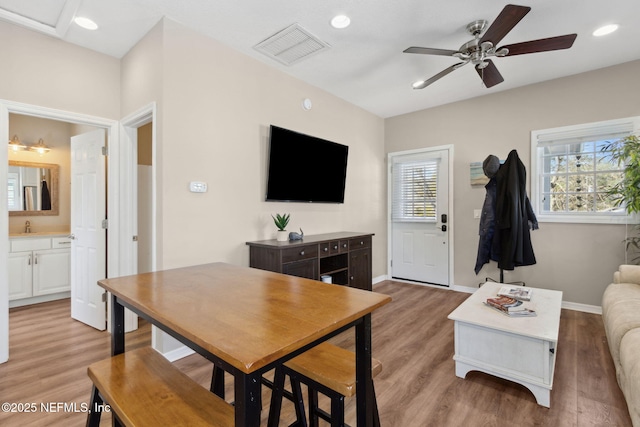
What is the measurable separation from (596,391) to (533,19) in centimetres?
284

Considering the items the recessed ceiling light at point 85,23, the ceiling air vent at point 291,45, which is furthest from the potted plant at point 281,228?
the recessed ceiling light at point 85,23

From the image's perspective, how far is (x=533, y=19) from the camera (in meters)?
2.54

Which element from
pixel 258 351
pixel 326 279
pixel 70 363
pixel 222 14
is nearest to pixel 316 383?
pixel 258 351

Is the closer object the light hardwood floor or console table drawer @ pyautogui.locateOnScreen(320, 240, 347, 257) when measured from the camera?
the light hardwood floor

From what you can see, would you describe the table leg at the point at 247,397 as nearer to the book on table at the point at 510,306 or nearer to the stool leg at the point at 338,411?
the stool leg at the point at 338,411

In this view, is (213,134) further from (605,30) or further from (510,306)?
(605,30)

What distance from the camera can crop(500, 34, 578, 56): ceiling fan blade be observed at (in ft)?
7.37

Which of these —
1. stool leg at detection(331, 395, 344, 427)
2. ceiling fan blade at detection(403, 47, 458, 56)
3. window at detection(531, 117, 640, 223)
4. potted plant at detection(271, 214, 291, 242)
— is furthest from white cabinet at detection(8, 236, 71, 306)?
window at detection(531, 117, 640, 223)

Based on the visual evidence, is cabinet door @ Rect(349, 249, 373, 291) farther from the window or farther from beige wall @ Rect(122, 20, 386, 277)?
the window

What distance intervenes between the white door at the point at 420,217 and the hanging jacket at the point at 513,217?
3.39ft

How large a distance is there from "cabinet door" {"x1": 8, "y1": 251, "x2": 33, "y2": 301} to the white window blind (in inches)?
201

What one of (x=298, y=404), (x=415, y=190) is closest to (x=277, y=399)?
(x=298, y=404)

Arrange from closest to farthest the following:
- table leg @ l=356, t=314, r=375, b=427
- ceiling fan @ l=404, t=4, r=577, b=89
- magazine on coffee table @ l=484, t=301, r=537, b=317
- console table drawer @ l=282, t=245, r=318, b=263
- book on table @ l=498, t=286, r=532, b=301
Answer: table leg @ l=356, t=314, r=375, b=427 → ceiling fan @ l=404, t=4, r=577, b=89 → magazine on coffee table @ l=484, t=301, r=537, b=317 → book on table @ l=498, t=286, r=532, b=301 → console table drawer @ l=282, t=245, r=318, b=263

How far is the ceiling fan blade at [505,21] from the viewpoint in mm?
1944
